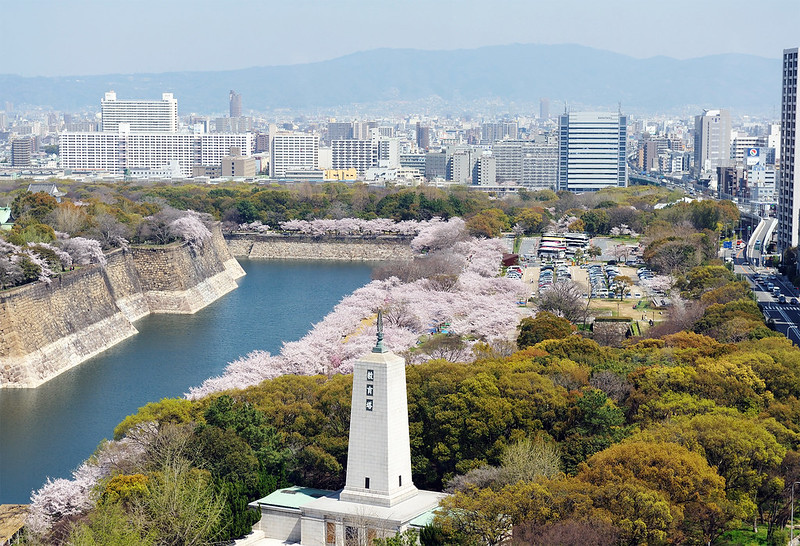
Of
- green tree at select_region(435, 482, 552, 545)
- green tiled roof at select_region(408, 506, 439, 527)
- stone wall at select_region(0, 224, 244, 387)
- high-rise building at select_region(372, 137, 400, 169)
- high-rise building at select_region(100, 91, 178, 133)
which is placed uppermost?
high-rise building at select_region(100, 91, 178, 133)

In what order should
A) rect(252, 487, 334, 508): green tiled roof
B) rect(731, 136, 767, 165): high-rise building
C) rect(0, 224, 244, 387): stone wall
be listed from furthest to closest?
rect(731, 136, 767, 165): high-rise building, rect(0, 224, 244, 387): stone wall, rect(252, 487, 334, 508): green tiled roof

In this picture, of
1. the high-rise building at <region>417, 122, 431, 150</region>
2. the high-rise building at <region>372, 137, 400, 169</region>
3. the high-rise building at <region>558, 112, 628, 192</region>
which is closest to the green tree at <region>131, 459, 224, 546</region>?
the high-rise building at <region>558, 112, 628, 192</region>

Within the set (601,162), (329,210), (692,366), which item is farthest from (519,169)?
(692,366)

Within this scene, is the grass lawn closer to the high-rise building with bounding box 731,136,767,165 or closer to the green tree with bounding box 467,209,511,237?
the green tree with bounding box 467,209,511,237

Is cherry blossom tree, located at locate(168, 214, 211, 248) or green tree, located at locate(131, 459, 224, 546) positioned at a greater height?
cherry blossom tree, located at locate(168, 214, 211, 248)

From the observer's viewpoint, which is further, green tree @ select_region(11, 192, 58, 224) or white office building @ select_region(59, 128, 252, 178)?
white office building @ select_region(59, 128, 252, 178)

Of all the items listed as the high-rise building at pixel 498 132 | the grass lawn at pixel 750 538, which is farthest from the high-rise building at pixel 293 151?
the grass lawn at pixel 750 538
